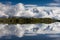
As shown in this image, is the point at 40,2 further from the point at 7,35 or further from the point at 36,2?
the point at 7,35

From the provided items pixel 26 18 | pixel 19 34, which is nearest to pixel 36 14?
pixel 26 18

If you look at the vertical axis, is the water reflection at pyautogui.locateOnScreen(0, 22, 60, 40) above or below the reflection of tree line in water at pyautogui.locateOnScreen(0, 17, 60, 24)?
below

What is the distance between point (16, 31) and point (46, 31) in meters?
0.25

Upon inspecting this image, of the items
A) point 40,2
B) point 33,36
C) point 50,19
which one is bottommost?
point 33,36

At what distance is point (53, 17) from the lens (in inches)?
51.4

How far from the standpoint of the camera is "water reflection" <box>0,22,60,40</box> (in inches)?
50.1

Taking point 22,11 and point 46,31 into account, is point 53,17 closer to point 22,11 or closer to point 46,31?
point 46,31

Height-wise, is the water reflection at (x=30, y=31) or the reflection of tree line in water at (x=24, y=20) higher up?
the reflection of tree line in water at (x=24, y=20)

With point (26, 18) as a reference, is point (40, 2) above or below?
above

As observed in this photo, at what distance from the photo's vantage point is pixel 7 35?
1269 millimetres

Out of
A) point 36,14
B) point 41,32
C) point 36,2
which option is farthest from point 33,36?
point 36,2

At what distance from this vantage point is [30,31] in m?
1.29

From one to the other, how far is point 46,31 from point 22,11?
0.87 ft

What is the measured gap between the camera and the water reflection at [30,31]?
4.17ft
